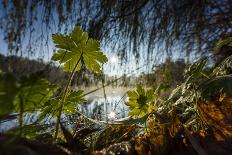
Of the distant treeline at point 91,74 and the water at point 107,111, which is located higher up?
the distant treeline at point 91,74

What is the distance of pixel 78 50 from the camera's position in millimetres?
724

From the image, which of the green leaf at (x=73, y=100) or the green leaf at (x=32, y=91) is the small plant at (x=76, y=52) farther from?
the green leaf at (x=32, y=91)

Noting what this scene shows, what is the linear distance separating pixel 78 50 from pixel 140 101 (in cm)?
20

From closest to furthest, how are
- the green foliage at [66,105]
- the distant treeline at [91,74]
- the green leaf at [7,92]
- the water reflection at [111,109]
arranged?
1. the green leaf at [7,92]
2. the green foliage at [66,105]
3. the water reflection at [111,109]
4. the distant treeline at [91,74]

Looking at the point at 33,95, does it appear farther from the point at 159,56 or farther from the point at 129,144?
the point at 159,56

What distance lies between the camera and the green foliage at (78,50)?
70 cm

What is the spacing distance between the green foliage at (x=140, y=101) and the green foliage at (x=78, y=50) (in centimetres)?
13

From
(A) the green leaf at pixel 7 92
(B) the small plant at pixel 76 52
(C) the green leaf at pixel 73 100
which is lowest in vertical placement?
(A) the green leaf at pixel 7 92

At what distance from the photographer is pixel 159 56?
333cm

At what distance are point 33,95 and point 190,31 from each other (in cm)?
309

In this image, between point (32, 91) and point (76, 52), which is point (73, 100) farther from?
point (32, 91)

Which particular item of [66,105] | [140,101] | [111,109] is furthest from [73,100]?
[111,109]

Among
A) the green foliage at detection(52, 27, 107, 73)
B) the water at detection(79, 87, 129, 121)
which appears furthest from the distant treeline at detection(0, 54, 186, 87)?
the green foliage at detection(52, 27, 107, 73)

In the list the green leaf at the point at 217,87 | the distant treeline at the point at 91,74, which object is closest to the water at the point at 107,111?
the green leaf at the point at 217,87
